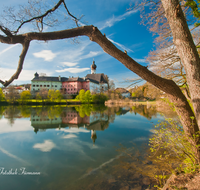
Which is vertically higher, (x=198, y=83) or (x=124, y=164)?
(x=198, y=83)

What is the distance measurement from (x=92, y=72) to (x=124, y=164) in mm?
71659

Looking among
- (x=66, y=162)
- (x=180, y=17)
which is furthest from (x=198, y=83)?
(x=66, y=162)

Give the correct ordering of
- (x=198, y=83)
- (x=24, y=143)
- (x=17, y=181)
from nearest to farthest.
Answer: (x=198, y=83) → (x=17, y=181) → (x=24, y=143)

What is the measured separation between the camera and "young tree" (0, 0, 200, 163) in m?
1.90

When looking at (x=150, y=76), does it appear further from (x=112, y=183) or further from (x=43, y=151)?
(x=43, y=151)

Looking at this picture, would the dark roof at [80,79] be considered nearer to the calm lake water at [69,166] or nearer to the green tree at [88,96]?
the green tree at [88,96]

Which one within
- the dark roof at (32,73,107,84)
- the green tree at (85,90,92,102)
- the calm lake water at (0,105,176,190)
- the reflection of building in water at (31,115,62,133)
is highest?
the dark roof at (32,73,107,84)

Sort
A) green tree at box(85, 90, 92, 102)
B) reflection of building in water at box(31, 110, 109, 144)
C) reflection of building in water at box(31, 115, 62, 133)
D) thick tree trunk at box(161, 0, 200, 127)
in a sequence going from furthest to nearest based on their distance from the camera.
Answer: green tree at box(85, 90, 92, 102)
reflection of building in water at box(31, 115, 62, 133)
reflection of building in water at box(31, 110, 109, 144)
thick tree trunk at box(161, 0, 200, 127)

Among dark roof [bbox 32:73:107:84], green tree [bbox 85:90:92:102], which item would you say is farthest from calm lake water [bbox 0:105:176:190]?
dark roof [bbox 32:73:107:84]

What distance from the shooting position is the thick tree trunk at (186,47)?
73.7 inches

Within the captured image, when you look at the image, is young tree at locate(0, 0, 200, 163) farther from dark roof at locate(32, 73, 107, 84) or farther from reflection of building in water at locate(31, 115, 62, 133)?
dark roof at locate(32, 73, 107, 84)

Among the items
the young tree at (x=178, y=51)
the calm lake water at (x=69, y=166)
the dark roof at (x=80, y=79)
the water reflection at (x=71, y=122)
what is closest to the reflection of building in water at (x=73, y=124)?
the water reflection at (x=71, y=122)

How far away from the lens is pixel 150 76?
6.86 ft

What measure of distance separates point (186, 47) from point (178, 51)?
12cm
